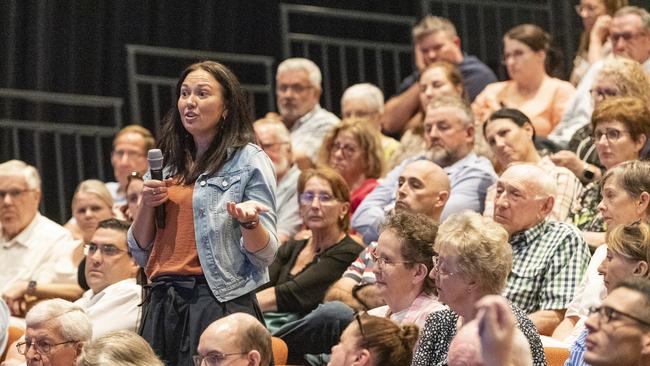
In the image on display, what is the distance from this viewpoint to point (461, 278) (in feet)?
14.3

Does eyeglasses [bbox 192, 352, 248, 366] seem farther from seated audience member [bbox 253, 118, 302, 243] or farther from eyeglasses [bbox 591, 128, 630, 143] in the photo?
seated audience member [bbox 253, 118, 302, 243]

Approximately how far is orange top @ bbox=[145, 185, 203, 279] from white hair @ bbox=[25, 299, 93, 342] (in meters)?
0.58

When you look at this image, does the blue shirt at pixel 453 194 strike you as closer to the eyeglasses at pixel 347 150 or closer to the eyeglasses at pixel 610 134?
the eyeglasses at pixel 347 150

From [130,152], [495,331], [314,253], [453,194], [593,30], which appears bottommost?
[314,253]

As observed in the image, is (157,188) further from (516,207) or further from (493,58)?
(493,58)

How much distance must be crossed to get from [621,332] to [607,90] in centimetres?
315

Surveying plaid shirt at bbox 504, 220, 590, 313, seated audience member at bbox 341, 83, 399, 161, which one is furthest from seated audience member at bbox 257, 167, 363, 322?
seated audience member at bbox 341, 83, 399, 161

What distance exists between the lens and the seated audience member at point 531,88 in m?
7.65

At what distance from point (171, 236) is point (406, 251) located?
31.8 inches

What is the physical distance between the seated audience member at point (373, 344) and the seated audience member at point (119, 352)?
21.1 inches

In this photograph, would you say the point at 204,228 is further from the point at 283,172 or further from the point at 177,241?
the point at 283,172

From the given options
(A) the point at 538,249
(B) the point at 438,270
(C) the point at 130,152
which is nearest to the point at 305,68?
(C) the point at 130,152

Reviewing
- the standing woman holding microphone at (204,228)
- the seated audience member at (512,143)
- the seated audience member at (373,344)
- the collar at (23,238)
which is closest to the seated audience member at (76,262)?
the collar at (23,238)

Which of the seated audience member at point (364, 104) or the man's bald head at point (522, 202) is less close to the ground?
the seated audience member at point (364, 104)
